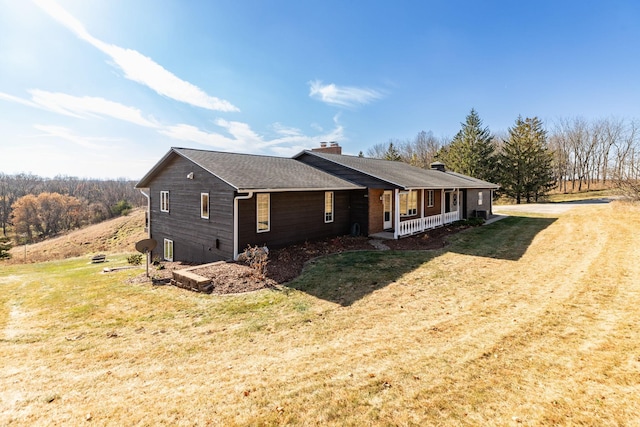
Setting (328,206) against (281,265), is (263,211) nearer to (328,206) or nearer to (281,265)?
Result: (281,265)

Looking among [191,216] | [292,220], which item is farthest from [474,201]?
[191,216]

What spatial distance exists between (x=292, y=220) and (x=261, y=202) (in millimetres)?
1750

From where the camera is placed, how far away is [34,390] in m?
4.18

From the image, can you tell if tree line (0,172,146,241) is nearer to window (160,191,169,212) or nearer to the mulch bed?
window (160,191,169,212)

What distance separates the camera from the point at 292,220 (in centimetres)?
1333

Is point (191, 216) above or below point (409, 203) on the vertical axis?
below

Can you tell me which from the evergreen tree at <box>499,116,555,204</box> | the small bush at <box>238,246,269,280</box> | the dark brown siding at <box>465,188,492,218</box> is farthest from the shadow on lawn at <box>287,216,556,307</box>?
the evergreen tree at <box>499,116,555,204</box>

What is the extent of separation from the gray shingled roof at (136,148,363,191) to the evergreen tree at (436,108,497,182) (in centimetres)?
3134

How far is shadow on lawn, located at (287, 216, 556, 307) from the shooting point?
8.20 meters

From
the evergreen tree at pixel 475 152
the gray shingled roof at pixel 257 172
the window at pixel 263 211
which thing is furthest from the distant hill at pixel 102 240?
the evergreen tree at pixel 475 152

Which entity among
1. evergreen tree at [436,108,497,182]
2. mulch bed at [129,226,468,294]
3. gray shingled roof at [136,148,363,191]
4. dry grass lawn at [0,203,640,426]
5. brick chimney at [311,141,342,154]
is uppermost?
evergreen tree at [436,108,497,182]

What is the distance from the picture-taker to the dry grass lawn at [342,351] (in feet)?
11.7

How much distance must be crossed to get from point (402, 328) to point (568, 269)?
737 centimetres

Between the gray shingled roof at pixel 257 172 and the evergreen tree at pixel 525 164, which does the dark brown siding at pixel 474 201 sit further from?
the evergreen tree at pixel 525 164
